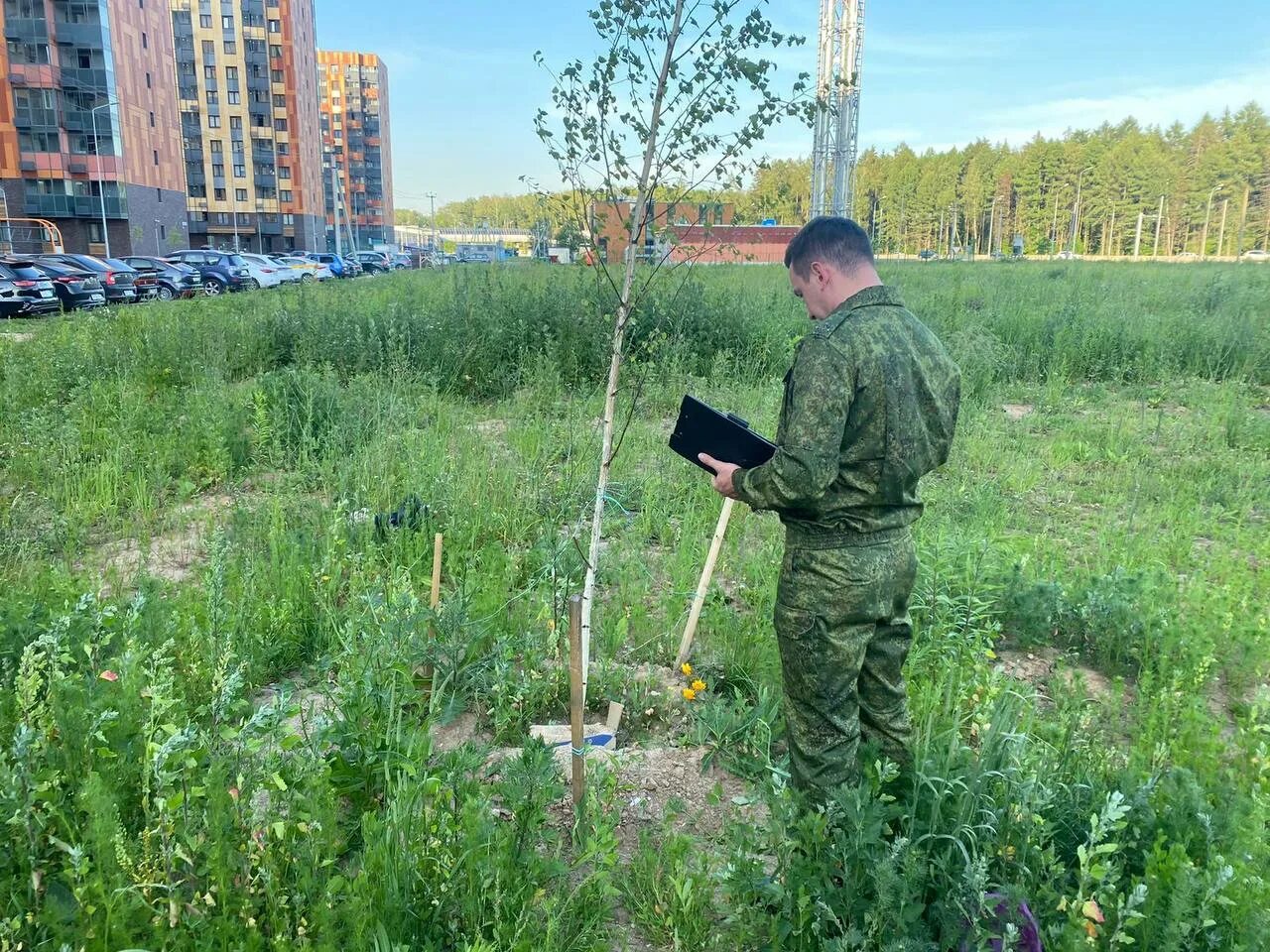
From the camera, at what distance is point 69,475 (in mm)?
5824

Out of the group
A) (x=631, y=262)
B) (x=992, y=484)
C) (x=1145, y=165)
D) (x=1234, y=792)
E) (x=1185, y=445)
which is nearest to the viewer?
(x=1234, y=792)

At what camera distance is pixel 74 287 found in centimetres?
2223

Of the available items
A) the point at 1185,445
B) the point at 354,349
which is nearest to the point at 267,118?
the point at 354,349

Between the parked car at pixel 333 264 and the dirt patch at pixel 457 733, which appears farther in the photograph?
the parked car at pixel 333 264

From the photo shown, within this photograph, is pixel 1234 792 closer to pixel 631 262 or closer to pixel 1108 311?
pixel 631 262

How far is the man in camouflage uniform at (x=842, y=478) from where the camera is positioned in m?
2.32

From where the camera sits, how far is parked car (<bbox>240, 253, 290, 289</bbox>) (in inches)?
1258

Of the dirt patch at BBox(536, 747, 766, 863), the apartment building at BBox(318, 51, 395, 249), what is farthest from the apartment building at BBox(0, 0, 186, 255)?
the apartment building at BBox(318, 51, 395, 249)

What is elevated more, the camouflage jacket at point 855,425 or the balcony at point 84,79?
the balcony at point 84,79

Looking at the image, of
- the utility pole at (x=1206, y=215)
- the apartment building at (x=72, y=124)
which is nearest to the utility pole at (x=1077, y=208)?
the utility pole at (x=1206, y=215)

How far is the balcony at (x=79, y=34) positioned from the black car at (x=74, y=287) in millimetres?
33760

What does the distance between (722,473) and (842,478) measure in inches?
15.1

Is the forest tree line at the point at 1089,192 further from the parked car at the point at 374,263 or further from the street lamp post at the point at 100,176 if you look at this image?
the street lamp post at the point at 100,176

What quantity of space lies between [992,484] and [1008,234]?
347ft
